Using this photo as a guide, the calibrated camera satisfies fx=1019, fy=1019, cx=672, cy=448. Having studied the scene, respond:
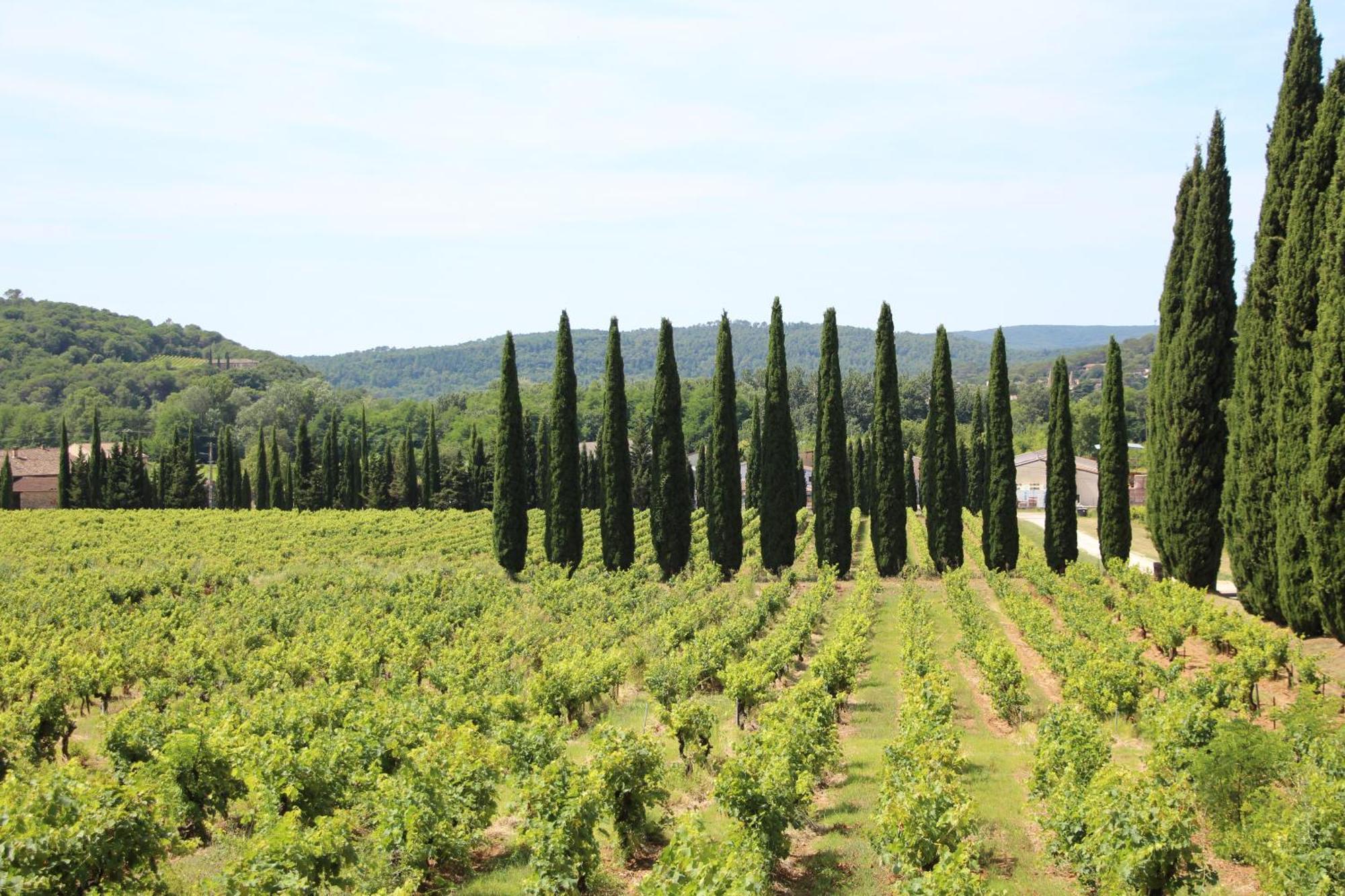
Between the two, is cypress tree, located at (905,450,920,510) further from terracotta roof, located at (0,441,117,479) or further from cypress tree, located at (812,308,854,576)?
terracotta roof, located at (0,441,117,479)

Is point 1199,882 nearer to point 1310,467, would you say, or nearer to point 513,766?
point 513,766

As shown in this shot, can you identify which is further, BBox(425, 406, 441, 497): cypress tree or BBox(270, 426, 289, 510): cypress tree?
BBox(270, 426, 289, 510): cypress tree

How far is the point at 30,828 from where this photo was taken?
8.72 meters

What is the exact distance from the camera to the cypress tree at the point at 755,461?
5073 cm

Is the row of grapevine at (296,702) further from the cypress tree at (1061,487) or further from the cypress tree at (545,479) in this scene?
the cypress tree at (1061,487)

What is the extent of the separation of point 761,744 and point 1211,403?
2089 centimetres

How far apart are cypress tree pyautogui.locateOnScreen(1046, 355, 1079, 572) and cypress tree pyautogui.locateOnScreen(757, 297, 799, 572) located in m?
9.75

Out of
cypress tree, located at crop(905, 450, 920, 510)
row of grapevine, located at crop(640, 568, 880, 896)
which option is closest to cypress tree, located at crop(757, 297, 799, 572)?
row of grapevine, located at crop(640, 568, 880, 896)

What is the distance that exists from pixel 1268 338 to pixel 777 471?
20621mm

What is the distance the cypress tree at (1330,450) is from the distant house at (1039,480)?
65144 millimetres

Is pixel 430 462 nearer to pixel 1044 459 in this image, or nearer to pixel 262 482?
pixel 262 482

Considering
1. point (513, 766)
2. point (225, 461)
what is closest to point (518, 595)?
point (513, 766)

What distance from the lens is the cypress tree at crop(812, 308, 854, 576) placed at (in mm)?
40344

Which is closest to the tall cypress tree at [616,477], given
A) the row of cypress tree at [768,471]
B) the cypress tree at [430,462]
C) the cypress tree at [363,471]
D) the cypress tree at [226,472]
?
the row of cypress tree at [768,471]
